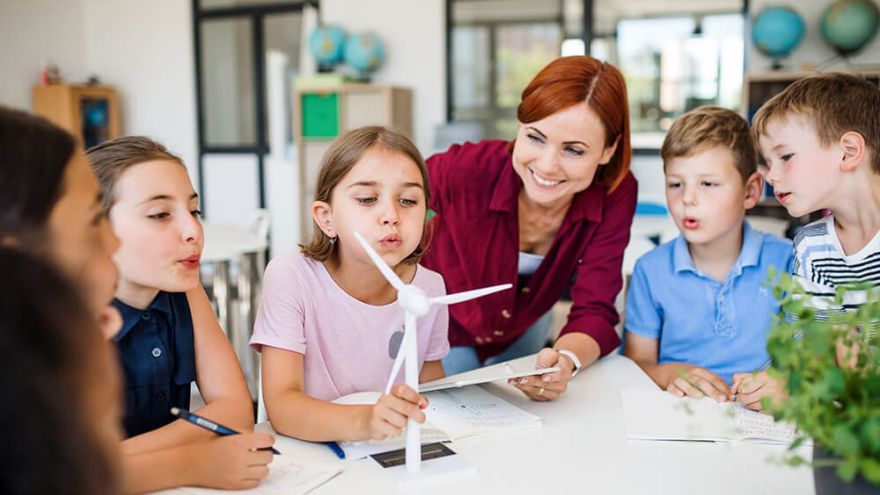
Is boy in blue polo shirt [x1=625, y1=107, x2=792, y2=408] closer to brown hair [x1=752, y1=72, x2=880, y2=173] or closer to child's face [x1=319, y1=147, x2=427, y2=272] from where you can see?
brown hair [x1=752, y1=72, x2=880, y2=173]

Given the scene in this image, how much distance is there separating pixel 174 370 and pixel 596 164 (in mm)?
1075

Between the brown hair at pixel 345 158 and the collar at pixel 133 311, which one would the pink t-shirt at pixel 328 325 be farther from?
the collar at pixel 133 311

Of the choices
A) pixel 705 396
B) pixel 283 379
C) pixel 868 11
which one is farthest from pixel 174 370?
pixel 868 11

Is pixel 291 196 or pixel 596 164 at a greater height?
pixel 596 164

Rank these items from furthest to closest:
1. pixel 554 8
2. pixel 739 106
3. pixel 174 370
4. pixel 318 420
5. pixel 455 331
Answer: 1. pixel 554 8
2. pixel 739 106
3. pixel 455 331
4. pixel 174 370
5. pixel 318 420

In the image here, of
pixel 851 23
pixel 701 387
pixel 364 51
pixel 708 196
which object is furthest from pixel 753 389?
pixel 364 51

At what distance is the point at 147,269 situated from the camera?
1.25 metres

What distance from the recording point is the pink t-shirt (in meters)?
1.44

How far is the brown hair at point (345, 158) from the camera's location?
60.2 inches

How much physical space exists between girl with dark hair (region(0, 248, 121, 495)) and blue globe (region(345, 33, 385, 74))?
250 inches

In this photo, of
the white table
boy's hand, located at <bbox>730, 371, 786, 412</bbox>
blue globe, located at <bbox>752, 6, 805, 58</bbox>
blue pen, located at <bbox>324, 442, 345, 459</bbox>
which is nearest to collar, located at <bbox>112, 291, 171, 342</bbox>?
the white table

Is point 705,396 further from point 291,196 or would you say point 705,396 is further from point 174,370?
point 291,196

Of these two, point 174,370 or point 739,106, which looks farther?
point 739,106

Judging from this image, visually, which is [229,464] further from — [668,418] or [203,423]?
[668,418]
